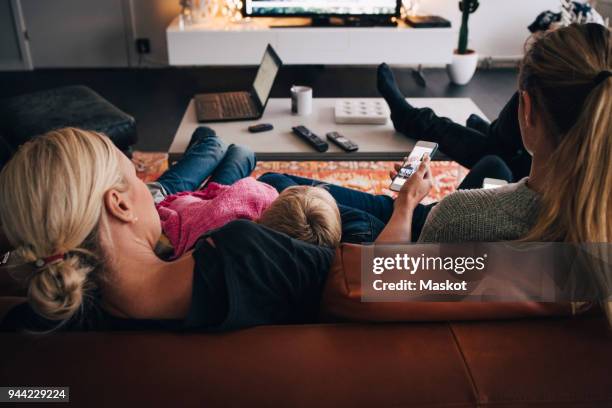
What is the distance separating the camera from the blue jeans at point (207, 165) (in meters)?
1.79

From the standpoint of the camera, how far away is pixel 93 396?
770mm

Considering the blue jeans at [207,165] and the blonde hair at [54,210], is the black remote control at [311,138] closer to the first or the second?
the blue jeans at [207,165]

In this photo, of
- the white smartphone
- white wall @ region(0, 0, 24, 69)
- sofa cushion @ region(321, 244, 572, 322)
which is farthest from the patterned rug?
white wall @ region(0, 0, 24, 69)

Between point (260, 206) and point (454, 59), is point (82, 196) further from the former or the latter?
point (454, 59)

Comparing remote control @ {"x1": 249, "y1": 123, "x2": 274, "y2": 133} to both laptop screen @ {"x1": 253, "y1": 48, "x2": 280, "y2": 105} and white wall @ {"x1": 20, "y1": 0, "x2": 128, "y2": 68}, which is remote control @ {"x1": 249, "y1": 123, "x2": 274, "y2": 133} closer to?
laptop screen @ {"x1": 253, "y1": 48, "x2": 280, "y2": 105}

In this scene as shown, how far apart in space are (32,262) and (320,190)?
55cm

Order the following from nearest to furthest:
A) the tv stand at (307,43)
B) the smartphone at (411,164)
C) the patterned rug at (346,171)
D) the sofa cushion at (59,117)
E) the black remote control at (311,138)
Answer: the smartphone at (411,164) < the black remote control at (311,138) < the sofa cushion at (59,117) < the patterned rug at (346,171) < the tv stand at (307,43)

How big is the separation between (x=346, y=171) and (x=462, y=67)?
1.71 meters

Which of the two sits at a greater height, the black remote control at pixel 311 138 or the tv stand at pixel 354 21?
the tv stand at pixel 354 21

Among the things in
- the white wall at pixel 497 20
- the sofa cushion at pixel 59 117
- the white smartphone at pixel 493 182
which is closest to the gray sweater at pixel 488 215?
the white smartphone at pixel 493 182

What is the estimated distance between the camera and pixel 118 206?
37.1 inches

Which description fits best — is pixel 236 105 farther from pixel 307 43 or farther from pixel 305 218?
pixel 307 43

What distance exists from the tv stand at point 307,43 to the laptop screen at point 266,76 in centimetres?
153

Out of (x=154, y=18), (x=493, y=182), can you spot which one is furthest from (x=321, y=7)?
(x=493, y=182)
